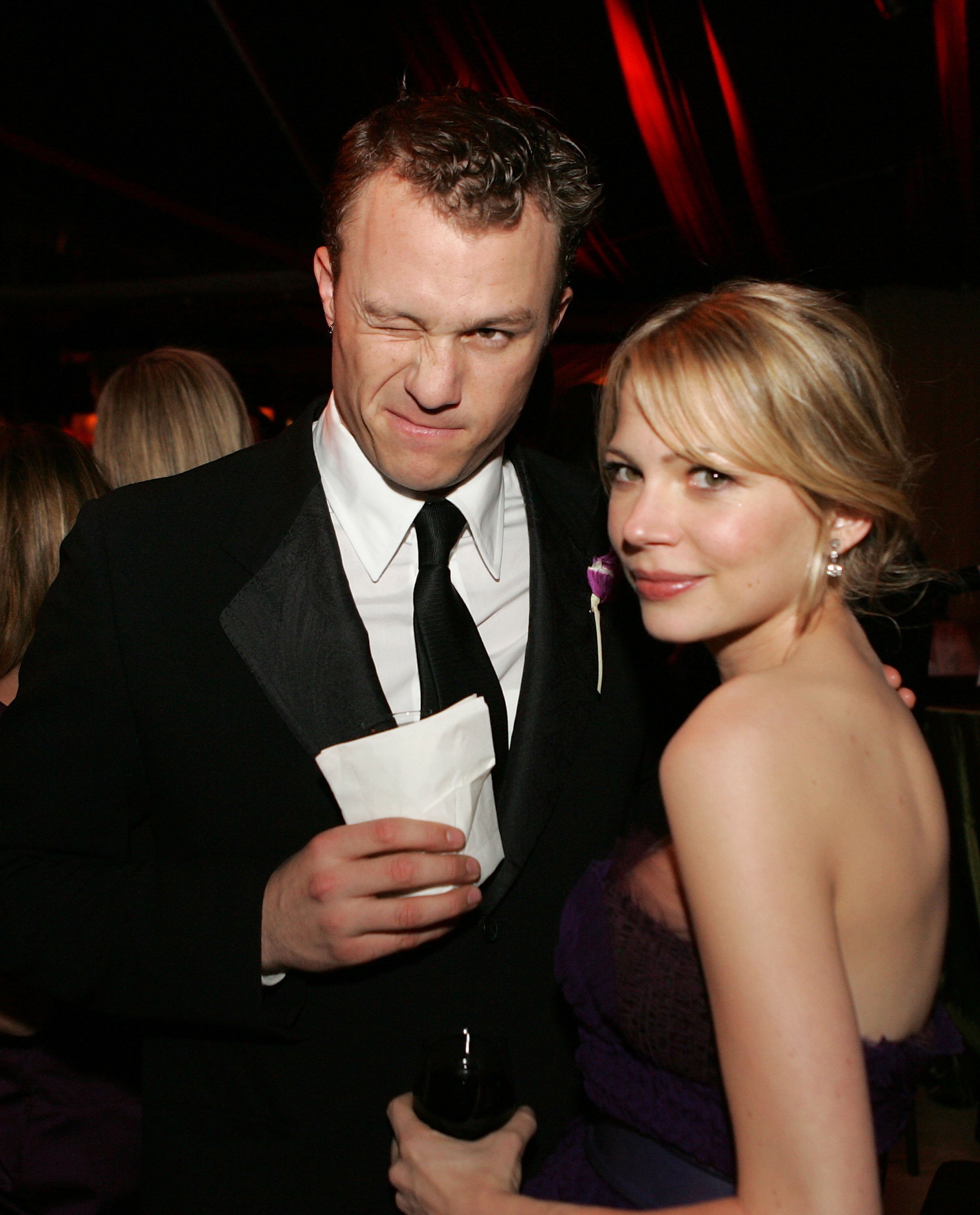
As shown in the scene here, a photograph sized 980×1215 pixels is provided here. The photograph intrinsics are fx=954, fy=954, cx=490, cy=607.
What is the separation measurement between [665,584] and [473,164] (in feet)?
2.32

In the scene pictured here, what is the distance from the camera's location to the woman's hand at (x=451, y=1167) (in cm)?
117

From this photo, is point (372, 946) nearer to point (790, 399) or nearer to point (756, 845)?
point (756, 845)

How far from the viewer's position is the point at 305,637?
4.71 feet

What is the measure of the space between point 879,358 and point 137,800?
4.28 feet

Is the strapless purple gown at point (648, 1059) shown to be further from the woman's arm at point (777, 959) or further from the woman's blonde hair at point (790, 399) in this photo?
the woman's blonde hair at point (790, 399)

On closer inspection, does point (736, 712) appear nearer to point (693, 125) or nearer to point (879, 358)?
point (879, 358)

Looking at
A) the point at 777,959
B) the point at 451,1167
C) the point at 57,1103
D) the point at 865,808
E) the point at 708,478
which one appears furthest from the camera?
the point at 57,1103

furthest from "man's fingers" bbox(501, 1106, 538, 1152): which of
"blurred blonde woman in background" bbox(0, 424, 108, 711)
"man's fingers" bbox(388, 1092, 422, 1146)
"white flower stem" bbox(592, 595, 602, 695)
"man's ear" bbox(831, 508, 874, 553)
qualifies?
"blurred blonde woman in background" bbox(0, 424, 108, 711)

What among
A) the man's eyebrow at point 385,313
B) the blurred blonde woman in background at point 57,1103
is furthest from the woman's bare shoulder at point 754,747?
the blurred blonde woman in background at point 57,1103

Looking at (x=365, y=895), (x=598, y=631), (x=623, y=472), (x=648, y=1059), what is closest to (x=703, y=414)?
(x=623, y=472)

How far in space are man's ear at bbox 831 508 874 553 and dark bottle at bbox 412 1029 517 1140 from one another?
2.70 feet

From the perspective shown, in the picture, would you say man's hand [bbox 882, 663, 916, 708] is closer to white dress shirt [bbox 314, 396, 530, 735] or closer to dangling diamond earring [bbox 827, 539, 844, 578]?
dangling diamond earring [bbox 827, 539, 844, 578]

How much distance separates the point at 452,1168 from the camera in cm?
120

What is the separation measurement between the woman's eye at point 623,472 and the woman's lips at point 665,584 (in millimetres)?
167
